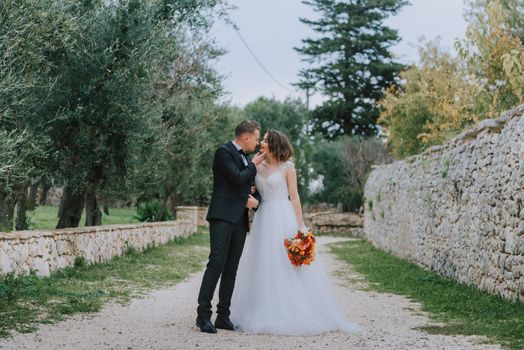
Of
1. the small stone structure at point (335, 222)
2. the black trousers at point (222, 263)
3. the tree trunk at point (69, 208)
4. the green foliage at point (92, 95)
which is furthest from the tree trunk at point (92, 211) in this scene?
the small stone structure at point (335, 222)

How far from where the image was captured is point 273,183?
22.5 feet

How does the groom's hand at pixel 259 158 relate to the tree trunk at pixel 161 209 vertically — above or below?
above

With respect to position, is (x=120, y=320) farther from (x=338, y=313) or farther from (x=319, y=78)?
(x=319, y=78)

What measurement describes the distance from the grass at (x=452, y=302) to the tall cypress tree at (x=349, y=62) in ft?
87.8

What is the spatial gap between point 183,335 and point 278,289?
107 cm

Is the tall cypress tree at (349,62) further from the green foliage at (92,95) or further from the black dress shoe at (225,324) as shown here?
the black dress shoe at (225,324)

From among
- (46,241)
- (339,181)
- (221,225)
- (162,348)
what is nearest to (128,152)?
(46,241)

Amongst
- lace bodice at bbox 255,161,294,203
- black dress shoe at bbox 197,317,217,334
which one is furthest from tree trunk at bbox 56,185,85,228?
black dress shoe at bbox 197,317,217,334

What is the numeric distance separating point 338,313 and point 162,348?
1.98 metres

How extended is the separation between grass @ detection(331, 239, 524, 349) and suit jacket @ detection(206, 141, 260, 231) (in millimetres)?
2369

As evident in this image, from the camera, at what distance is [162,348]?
17.9ft

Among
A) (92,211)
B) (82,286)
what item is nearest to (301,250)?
(82,286)

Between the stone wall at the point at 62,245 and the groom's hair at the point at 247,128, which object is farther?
the stone wall at the point at 62,245

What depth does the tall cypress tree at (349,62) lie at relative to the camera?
135 ft
